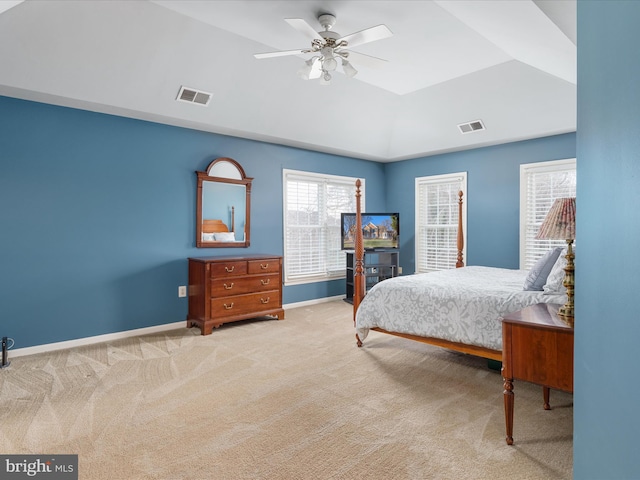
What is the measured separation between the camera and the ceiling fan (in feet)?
9.43

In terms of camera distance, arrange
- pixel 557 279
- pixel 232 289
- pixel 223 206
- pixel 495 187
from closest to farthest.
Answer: pixel 557 279, pixel 232 289, pixel 223 206, pixel 495 187

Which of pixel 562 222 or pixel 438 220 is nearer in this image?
pixel 562 222

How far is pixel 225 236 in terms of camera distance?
5.03m

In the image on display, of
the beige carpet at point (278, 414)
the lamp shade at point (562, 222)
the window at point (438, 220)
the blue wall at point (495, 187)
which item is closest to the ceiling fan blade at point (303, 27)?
the lamp shade at point (562, 222)

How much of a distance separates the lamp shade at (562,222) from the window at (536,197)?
10.7 feet

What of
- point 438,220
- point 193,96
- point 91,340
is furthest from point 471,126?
point 91,340

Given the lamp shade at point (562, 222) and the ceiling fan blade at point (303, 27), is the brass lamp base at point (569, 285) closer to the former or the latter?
the lamp shade at point (562, 222)

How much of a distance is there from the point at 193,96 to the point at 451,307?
11.3 ft

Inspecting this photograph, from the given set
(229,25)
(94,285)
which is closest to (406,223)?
(229,25)

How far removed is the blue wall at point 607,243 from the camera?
998mm

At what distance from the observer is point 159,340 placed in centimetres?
413

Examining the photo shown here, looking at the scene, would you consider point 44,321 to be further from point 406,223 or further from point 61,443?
point 406,223

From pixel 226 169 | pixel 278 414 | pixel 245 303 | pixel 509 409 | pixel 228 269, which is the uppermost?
pixel 226 169

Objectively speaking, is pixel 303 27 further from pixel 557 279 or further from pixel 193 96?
pixel 557 279
